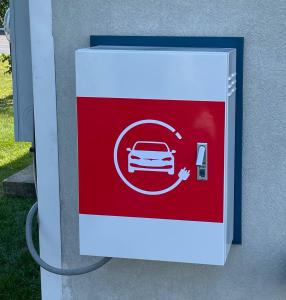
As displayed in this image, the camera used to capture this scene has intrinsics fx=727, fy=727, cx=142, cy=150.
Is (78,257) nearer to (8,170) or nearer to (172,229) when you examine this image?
(172,229)

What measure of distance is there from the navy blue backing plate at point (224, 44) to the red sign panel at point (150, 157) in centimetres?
29

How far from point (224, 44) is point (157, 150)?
1.64 ft

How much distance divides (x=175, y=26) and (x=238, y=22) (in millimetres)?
242

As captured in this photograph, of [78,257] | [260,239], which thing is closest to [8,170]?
[78,257]

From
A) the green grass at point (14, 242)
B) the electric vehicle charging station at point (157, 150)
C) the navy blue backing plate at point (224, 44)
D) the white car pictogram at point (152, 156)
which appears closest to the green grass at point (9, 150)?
the green grass at point (14, 242)

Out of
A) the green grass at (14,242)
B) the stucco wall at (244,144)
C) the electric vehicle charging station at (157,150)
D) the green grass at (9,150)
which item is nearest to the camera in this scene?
the electric vehicle charging station at (157,150)

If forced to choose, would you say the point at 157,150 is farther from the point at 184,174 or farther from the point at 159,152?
the point at 184,174

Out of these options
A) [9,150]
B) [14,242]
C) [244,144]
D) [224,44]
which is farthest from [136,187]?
[9,150]

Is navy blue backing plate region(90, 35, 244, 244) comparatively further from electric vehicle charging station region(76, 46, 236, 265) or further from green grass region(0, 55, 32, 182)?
green grass region(0, 55, 32, 182)

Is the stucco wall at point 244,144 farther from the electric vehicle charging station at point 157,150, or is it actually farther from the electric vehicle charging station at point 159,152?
the electric vehicle charging station at point 157,150

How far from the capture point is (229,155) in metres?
2.65

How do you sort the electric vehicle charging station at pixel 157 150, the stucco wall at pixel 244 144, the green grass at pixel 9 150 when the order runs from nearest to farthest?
the electric vehicle charging station at pixel 157 150, the stucco wall at pixel 244 144, the green grass at pixel 9 150

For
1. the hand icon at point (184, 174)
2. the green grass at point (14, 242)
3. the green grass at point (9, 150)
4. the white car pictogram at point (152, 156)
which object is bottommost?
the green grass at point (14, 242)

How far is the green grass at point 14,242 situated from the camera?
4742 mm
